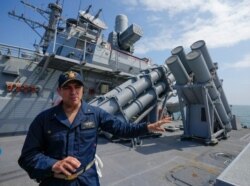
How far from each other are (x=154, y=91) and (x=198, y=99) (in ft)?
6.37

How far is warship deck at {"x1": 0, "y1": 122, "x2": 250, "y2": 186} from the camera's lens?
12.0ft

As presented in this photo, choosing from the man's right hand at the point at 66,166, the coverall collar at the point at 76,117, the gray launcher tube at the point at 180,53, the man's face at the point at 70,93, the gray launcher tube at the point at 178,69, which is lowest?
the man's right hand at the point at 66,166

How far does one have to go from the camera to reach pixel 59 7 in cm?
1576

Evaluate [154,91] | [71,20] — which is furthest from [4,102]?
[71,20]

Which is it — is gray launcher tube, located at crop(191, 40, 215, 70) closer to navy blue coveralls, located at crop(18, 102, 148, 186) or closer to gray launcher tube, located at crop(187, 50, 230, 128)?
gray launcher tube, located at crop(187, 50, 230, 128)

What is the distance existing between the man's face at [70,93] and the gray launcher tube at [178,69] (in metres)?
6.13

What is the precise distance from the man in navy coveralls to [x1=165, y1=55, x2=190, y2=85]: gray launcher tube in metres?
6.01

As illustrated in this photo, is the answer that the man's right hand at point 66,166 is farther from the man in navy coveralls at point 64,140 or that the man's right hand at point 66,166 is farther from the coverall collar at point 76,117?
the coverall collar at point 76,117

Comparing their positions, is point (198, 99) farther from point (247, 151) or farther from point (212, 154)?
point (247, 151)

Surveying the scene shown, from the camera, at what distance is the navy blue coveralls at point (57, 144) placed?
1.37 m

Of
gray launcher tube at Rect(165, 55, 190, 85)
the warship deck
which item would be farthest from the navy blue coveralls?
gray launcher tube at Rect(165, 55, 190, 85)

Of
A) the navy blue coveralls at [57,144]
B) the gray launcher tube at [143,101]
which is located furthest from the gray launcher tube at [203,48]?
the navy blue coveralls at [57,144]

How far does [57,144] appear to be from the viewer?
1499 millimetres

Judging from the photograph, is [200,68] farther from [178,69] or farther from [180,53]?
[180,53]
